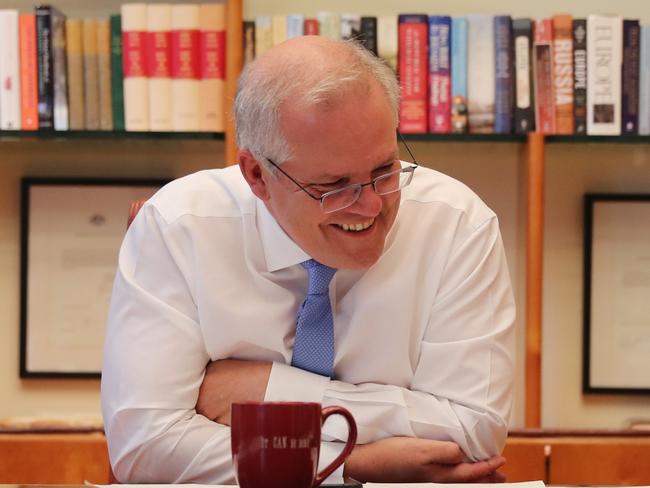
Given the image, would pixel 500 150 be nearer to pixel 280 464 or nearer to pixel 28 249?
pixel 28 249

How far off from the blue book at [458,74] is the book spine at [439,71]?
12 mm

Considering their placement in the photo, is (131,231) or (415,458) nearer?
(415,458)

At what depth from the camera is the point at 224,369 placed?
149 centimetres

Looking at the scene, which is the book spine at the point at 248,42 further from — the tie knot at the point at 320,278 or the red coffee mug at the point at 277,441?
the red coffee mug at the point at 277,441

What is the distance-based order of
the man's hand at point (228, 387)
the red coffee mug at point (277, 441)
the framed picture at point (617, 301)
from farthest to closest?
the framed picture at point (617, 301), the man's hand at point (228, 387), the red coffee mug at point (277, 441)

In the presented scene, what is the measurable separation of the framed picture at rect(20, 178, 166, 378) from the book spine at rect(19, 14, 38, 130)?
29 centimetres

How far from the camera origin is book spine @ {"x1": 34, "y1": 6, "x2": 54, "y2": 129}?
2484 millimetres

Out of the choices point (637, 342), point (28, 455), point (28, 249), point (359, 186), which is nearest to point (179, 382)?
point (359, 186)

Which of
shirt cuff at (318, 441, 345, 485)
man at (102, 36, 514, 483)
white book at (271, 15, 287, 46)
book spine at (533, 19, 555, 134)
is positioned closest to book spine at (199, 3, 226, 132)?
white book at (271, 15, 287, 46)

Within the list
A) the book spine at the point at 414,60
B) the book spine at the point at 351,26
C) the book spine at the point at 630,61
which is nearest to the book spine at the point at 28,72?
the book spine at the point at 351,26

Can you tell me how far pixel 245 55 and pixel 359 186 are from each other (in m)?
1.29

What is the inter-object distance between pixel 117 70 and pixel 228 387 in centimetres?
129

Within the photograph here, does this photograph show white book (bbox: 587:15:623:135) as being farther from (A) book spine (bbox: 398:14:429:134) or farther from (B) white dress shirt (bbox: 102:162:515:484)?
(B) white dress shirt (bbox: 102:162:515:484)

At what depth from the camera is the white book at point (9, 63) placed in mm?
2482
